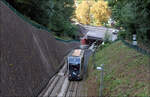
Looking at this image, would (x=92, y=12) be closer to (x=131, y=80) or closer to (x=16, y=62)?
(x=16, y=62)

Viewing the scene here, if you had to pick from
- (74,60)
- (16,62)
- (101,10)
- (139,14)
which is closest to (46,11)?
(74,60)

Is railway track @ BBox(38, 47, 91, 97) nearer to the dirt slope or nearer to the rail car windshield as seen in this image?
the dirt slope

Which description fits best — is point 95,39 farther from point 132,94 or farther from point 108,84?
point 132,94

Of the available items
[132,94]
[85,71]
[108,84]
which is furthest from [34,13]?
[132,94]

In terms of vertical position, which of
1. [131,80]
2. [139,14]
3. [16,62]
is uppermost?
[139,14]

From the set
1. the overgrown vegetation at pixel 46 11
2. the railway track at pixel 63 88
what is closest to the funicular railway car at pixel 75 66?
the railway track at pixel 63 88

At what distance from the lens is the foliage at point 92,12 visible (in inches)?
2357

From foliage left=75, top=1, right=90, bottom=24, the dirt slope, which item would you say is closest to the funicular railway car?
the dirt slope

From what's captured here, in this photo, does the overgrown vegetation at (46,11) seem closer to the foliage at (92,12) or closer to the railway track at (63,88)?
the railway track at (63,88)

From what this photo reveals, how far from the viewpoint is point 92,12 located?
6341cm

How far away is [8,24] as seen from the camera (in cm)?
1323

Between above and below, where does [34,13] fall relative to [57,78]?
above

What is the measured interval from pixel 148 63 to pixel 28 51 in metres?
10.5

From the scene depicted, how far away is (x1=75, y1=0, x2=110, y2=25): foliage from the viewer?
59.9 metres
